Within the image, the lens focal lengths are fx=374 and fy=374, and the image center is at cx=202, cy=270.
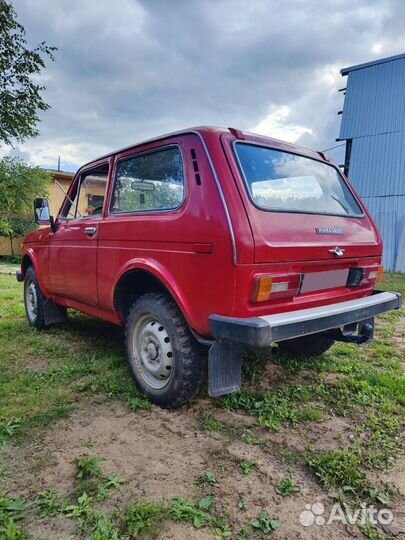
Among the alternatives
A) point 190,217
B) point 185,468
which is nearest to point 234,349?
point 185,468

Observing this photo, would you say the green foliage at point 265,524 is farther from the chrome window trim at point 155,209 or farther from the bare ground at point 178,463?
the chrome window trim at point 155,209

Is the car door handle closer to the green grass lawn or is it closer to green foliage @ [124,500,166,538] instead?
the green grass lawn

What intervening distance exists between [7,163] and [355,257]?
1474 centimetres

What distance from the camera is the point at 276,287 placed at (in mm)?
2273

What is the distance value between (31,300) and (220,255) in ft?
11.8

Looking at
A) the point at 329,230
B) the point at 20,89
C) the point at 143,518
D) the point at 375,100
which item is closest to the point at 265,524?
the point at 143,518

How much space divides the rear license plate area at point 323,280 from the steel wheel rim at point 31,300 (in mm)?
3529

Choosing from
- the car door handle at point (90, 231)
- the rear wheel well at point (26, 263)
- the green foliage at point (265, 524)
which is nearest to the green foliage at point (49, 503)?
the green foliage at point (265, 524)

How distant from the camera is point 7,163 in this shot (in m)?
14.2

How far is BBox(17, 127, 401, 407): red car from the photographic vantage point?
2.20 meters

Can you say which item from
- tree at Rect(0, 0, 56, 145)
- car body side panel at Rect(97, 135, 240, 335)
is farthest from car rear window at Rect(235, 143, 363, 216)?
tree at Rect(0, 0, 56, 145)

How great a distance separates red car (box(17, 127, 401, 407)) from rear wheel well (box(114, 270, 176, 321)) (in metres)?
0.01

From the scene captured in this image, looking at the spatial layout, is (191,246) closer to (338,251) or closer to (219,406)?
(338,251)

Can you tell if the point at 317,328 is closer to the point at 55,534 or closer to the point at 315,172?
the point at 315,172
